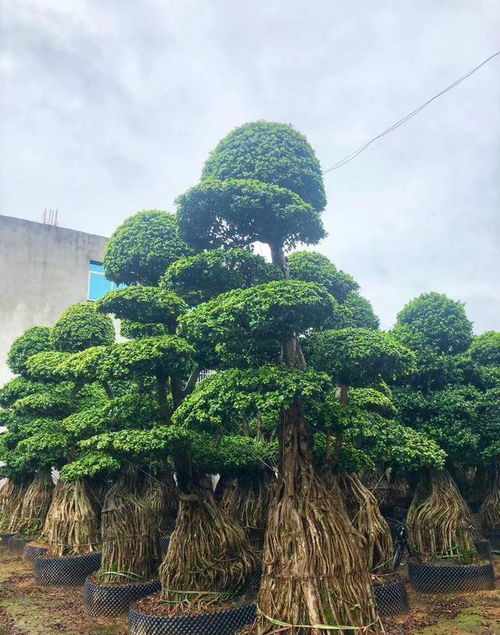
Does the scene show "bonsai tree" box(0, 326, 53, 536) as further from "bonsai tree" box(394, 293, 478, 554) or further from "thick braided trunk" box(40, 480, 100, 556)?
"bonsai tree" box(394, 293, 478, 554)

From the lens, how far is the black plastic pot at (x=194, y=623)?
18.3 feet

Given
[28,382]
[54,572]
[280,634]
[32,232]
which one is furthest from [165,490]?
[32,232]

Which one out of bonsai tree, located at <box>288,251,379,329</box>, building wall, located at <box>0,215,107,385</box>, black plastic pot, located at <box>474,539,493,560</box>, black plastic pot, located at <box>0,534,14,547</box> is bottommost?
black plastic pot, located at <box>474,539,493,560</box>

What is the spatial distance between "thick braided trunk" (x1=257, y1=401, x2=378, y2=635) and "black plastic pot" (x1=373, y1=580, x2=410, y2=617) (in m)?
1.39

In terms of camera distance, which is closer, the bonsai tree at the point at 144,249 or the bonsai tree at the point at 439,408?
the bonsai tree at the point at 144,249

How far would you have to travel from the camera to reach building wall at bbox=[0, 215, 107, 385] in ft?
49.0

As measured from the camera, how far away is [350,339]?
18.9ft

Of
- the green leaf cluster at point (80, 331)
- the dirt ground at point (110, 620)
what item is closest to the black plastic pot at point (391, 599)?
the dirt ground at point (110, 620)

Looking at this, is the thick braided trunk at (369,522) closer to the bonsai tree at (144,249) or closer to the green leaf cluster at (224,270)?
the green leaf cluster at (224,270)

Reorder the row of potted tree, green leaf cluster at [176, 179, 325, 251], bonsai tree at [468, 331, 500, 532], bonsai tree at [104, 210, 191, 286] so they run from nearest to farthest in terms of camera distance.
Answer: the row of potted tree < green leaf cluster at [176, 179, 325, 251] < bonsai tree at [104, 210, 191, 286] < bonsai tree at [468, 331, 500, 532]

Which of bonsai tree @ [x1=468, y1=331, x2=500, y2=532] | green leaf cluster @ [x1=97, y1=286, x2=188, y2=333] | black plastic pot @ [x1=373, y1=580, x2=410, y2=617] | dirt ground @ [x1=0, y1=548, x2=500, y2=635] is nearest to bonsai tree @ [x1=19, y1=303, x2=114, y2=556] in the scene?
dirt ground @ [x1=0, y1=548, x2=500, y2=635]

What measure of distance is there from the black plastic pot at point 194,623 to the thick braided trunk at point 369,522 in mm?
2374

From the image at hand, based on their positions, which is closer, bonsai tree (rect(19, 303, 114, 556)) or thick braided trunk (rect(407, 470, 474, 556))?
thick braided trunk (rect(407, 470, 474, 556))

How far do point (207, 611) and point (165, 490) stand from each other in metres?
4.24
